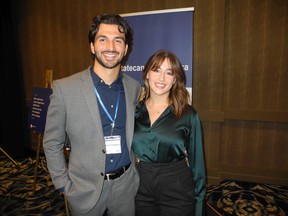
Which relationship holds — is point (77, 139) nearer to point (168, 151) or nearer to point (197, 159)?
point (168, 151)

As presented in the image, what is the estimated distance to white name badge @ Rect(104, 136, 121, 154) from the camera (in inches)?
60.6

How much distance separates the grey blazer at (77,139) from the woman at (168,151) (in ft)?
1.03

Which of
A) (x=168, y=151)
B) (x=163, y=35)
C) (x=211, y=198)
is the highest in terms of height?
(x=163, y=35)

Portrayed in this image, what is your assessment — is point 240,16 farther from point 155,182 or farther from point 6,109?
point 6,109

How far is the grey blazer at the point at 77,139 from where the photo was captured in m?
1.48

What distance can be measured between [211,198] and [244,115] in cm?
127

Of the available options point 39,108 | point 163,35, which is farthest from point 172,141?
point 39,108

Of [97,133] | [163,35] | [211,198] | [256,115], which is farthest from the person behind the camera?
[256,115]

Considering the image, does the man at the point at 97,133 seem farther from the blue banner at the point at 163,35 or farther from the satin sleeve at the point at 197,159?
the blue banner at the point at 163,35

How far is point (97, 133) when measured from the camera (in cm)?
149

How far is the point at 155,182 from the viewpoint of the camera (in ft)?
5.15

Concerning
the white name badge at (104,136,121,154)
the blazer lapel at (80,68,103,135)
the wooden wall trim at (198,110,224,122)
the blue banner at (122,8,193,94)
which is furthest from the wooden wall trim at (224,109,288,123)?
the blazer lapel at (80,68,103,135)

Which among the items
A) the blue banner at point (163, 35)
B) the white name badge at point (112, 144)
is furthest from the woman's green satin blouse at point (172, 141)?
the blue banner at point (163, 35)

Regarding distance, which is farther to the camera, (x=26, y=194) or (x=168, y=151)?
(x=26, y=194)
